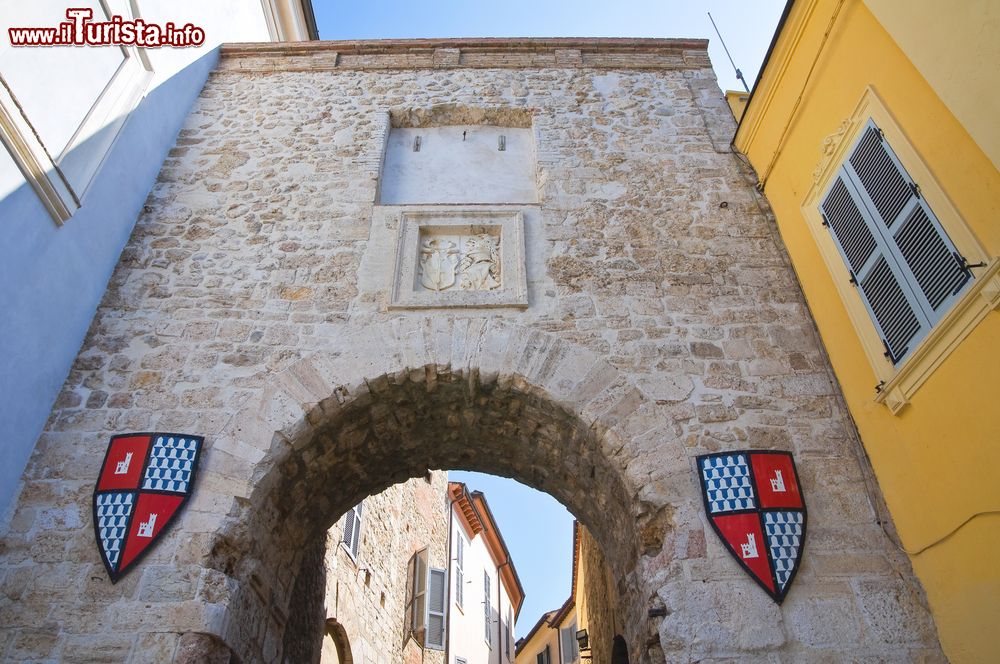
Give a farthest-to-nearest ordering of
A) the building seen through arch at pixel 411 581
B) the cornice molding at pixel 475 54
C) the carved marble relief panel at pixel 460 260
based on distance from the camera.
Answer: the building seen through arch at pixel 411 581 < the cornice molding at pixel 475 54 < the carved marble relief panel at pixel 460 260

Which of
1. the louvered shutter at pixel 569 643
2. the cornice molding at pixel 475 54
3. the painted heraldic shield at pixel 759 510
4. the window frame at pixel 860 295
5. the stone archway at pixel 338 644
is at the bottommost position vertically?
the painted heraldic shield at pixel 759 510

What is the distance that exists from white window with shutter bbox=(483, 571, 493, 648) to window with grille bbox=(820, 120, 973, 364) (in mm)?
13997

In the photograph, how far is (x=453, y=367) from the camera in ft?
13.9

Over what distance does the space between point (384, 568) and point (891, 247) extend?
7.86m

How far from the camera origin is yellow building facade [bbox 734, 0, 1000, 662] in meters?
2.99

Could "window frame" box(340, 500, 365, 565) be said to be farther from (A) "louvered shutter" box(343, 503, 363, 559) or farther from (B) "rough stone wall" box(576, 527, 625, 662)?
(B) "rough stone wall" box(576, 527, 625, 662)

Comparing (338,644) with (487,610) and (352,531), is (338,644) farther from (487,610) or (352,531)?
(487,610)

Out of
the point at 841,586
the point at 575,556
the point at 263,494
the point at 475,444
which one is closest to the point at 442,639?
the point at 575,556

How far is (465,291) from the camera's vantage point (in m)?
4.62

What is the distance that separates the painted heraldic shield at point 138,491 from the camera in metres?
3.51

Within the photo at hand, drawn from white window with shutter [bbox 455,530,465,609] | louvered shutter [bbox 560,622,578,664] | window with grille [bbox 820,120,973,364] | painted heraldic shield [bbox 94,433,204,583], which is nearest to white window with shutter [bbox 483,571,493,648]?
louvered shutter [bbox 560,622,578,664]

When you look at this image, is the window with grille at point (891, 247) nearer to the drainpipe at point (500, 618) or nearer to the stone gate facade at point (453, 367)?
the stone gate facade at point (453, 367)

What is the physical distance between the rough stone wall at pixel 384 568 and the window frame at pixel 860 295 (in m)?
4.84

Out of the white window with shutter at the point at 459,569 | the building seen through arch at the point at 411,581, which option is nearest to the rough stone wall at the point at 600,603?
the building seen through arch at the point at 411,581
